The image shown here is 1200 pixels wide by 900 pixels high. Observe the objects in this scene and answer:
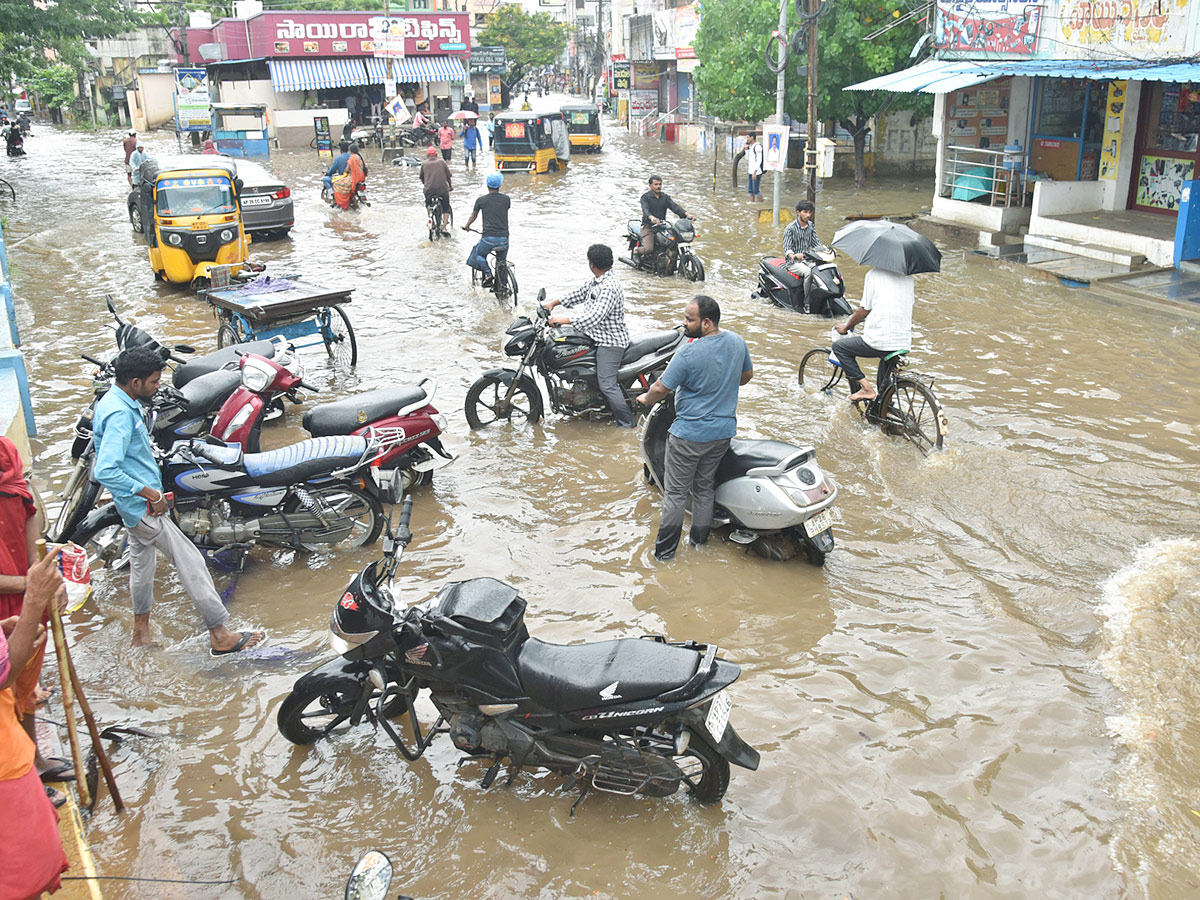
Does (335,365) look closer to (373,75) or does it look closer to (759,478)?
(759,478)

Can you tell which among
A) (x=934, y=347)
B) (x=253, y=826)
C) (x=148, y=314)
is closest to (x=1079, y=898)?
(x=253, y=826)

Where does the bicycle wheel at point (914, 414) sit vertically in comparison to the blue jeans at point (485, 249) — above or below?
below

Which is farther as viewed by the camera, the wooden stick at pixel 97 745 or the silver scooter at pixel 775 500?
the silver scooter at pixel 775 500

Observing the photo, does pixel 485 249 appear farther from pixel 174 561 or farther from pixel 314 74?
pixel 314 74

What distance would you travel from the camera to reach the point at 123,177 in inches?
1181

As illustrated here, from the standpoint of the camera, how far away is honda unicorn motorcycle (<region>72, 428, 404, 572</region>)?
6.03 m

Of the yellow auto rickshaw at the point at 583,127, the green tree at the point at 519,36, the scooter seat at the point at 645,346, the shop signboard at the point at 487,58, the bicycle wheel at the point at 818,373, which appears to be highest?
the green tree at the point at 519,36

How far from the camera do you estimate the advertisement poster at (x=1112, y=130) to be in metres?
15.9

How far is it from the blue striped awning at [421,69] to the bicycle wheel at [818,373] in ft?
130

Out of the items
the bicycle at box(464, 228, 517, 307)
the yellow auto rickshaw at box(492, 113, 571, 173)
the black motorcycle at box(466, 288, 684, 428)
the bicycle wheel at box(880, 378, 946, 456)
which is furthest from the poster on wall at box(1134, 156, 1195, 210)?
the yellow auto rickshaw at box(492, 113, 571, 173)

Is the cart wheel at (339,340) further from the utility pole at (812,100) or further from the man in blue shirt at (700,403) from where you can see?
→ the utility pole at (812,100)

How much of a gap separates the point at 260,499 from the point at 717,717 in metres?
3.64

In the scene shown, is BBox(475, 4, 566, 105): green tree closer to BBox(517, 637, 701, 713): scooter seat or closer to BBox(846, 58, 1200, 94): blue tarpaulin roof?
BBox(846, 58, 1200, 94): blue tarpaulin roof

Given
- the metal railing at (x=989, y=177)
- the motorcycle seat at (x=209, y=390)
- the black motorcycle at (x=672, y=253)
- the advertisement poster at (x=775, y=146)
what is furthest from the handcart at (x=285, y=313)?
the metal railing at (x=989, y=177)
